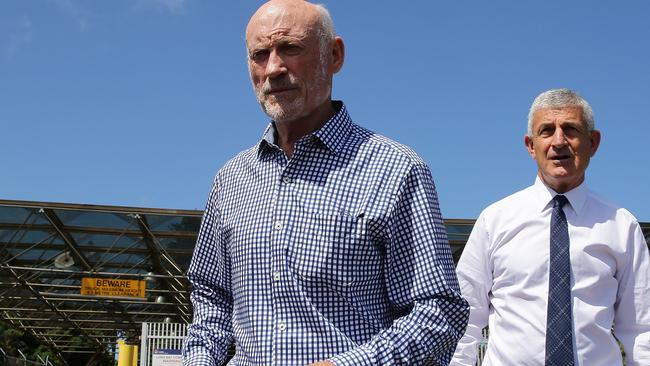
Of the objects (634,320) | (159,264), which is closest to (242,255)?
(634,320)

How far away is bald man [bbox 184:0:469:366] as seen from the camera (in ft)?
6.89

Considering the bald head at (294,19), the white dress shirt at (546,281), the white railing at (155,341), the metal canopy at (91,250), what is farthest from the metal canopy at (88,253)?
the bald head at (294,19)

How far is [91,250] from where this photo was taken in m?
24.8

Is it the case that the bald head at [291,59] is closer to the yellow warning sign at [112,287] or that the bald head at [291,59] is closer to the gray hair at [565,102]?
the gray hair at [565,102]

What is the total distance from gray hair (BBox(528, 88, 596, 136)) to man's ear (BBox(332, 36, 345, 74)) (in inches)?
79.6

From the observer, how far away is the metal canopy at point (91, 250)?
2192 cm

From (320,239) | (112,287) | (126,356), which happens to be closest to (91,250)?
(112,287)

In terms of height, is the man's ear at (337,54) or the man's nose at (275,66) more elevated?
the man's ear at (337,54)

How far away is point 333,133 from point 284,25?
31cm

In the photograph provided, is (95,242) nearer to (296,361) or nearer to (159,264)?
(159,264)

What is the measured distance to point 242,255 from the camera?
7.52 feet

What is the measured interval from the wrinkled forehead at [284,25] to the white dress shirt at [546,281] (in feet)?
7.11

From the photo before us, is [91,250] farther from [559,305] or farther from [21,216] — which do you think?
[559,305]

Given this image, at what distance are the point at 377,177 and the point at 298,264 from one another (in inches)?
11.7
